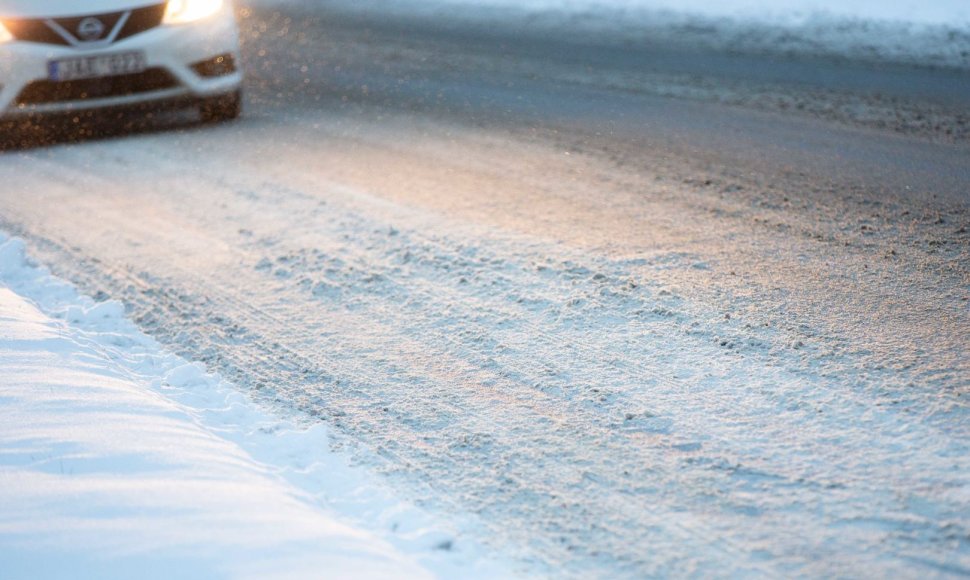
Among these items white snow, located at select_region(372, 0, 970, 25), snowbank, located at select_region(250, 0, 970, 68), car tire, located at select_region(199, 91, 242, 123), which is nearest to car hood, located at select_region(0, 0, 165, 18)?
car tire, located at select_region(199, 91, 242, 123)

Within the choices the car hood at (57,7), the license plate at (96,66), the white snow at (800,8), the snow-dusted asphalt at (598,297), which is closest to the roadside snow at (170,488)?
the snow-dusted asphalt at (598,297)

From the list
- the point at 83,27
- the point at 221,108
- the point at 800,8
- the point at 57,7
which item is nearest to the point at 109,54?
the point at 83,27

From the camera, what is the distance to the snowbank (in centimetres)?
978

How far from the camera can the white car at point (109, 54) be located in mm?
6992

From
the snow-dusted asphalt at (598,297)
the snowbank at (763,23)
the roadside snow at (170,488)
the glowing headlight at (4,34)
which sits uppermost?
the snowbank at (763,23)

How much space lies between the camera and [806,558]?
7.55 feet

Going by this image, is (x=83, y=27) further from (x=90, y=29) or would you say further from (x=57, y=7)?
(x=57, y=7)

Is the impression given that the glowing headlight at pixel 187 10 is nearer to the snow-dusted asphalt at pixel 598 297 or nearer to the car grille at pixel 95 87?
the car grille at pixel 95 87

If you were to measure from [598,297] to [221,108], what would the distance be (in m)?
4.86

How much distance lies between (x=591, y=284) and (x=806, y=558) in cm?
195

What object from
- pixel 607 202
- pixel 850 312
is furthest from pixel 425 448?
pixel 607 202

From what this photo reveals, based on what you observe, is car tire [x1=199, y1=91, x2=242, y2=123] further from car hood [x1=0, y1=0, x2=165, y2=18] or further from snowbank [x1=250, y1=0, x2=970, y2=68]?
snowbank [x1=250, y1=0, x2=970, y2=68]

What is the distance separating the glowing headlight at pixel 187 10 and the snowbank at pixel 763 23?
17.2 ft

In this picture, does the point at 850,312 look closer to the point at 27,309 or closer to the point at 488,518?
the point at 488,518
